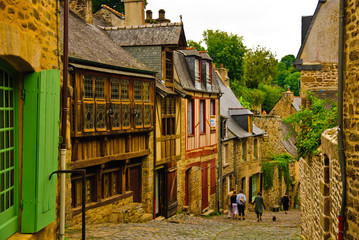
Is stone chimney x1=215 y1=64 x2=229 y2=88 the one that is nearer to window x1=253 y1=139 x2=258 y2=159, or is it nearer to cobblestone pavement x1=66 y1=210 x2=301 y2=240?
window x1=253 y1=139 x2=258 y2=159

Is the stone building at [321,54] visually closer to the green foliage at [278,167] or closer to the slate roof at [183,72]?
the slate roof at [183,72]

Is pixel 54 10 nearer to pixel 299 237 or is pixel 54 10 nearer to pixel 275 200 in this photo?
pixel 299 237

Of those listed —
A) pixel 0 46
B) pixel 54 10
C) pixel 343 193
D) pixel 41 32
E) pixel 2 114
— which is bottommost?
pixel 343 193

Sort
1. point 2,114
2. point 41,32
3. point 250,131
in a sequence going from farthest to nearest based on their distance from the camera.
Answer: point 250,131 < point 41,32 < point 2,114

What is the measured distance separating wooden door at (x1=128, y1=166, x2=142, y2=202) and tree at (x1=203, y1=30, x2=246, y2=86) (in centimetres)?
2791

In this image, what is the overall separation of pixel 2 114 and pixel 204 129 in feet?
56.8

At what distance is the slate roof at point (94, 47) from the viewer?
1255 centimetres

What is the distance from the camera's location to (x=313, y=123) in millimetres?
11273

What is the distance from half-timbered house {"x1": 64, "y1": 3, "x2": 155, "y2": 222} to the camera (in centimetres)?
1188

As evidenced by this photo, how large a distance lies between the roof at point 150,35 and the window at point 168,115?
2.15 m

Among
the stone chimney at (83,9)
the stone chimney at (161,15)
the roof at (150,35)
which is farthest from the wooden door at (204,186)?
the stone chimney at (83,9)

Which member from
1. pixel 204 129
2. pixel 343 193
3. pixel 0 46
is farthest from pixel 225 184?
pixel 0 46

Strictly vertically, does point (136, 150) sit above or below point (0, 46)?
below

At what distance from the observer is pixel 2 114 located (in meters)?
4.78
